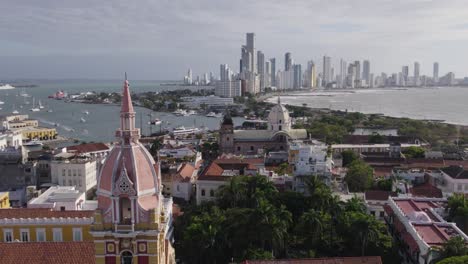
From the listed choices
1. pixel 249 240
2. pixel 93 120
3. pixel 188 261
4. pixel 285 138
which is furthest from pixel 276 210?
pixel 93 120

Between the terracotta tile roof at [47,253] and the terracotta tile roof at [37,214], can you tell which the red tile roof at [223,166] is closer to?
the terracotta tile roof at [37,214]

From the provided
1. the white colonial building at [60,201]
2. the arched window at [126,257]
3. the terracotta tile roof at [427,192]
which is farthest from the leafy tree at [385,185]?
the arched window at [126,257]

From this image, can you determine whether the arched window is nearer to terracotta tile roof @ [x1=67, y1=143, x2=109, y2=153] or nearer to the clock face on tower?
the clock face on tower

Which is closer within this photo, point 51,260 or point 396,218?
point 51,260

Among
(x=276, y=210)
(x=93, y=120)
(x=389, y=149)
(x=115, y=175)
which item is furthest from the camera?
(x=93, y=120)

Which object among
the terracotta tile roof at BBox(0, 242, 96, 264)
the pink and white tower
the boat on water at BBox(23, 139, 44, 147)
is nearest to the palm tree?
the terracotta tile roof at BBox(0, 242, 96, 264)

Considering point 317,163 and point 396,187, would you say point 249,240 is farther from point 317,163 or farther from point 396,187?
point 396,187
